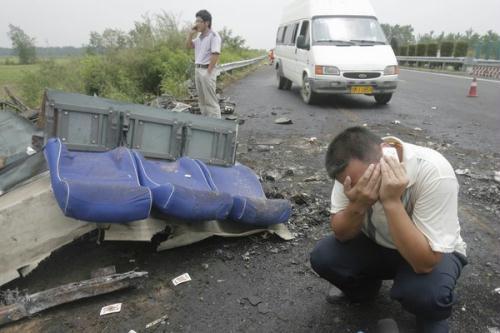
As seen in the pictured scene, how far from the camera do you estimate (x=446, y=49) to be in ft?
88.4

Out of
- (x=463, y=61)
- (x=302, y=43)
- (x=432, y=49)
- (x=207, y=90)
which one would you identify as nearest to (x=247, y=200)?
(x=207, y=90)

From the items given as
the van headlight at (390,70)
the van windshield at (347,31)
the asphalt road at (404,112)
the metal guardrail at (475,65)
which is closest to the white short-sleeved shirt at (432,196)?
the asphalt road at (404,112)

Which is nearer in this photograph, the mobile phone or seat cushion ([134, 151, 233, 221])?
the mobile phone

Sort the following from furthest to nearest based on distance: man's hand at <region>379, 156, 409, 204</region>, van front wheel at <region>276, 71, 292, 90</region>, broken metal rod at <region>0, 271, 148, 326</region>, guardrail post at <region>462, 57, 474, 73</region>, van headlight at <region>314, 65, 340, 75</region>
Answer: guardrail post at <region>462, 57, 474, 73</region> → van front wheel at <region>276, 71, 292, 90</region> → van headlight at <region>314, 65, 340, 75</region> → broken metal rod at <region>0, 271, 148, 326</region> → man's hand at <region>379, 156, 409, 204</region>

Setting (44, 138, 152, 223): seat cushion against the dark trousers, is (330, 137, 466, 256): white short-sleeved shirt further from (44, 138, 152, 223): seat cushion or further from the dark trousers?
(44, 138, 152, 223): seat cushion

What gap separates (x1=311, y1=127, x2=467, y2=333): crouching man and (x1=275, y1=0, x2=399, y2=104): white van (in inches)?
278

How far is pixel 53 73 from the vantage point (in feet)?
38.4

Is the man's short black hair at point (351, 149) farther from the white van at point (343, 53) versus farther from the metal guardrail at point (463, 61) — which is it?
the metal guardrail at point (463, 61)

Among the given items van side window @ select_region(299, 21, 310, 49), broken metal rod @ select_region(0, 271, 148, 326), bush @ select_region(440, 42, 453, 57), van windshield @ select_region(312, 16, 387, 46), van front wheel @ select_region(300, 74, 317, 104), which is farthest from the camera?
bush @ select_region(440, 42, 453, 57)

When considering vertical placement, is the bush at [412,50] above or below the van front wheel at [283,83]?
above

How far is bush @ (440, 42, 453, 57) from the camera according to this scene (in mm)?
26609

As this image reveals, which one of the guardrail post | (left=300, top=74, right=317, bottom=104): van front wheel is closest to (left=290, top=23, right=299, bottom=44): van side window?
(left=300, top=74, right=317, bottom=104): van front wheel

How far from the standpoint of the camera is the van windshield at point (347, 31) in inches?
358

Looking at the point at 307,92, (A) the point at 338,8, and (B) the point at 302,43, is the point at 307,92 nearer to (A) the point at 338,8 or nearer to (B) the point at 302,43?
(B) the point at 302,43
